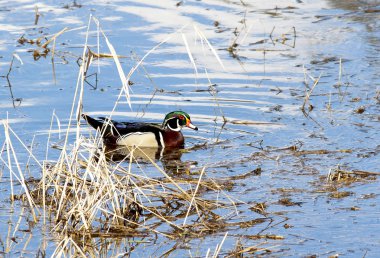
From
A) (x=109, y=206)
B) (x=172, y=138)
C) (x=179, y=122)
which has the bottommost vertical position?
(x=172, y=138)

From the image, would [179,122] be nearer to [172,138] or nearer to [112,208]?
[172,138]

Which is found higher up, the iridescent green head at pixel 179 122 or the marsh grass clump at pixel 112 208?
the marsh grass clump at pixel 112 208

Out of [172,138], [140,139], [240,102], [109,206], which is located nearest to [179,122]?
[172,138]

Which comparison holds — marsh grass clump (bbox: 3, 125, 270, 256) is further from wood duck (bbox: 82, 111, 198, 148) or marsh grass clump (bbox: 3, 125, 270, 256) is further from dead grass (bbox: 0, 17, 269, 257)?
wood duck (bbox: 82, 111, 198, 148)

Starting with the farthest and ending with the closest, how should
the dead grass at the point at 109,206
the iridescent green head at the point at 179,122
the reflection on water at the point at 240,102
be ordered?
the iridescent green head at the point at 179,122 < the reflection on water at the point at 240,102 < the dead grass at the point at 109,206

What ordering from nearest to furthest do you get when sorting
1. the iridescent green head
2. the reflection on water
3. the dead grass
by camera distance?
the dead grass < the reflection on water < the iridescent green head

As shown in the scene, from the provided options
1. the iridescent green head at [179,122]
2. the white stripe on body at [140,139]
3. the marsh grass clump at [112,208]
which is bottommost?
the white stripe on body at [140,139]

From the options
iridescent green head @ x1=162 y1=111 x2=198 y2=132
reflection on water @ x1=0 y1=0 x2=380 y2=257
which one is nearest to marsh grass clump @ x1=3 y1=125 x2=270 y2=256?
reflection on water @ x1=0 y1=0 x2=380 y2=257

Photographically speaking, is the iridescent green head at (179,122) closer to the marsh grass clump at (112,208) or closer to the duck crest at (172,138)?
the duck crest at (172,138)

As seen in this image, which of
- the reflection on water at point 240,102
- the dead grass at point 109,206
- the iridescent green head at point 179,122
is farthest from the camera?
the iridescent green head at point 179,122

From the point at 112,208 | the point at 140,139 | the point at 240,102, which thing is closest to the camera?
the point at 112,208

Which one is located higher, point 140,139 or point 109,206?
point 109,206

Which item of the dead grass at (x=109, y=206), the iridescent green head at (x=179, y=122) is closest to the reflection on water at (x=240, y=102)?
the dead grass at (x=109, y=206)

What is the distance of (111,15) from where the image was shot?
16.9m
